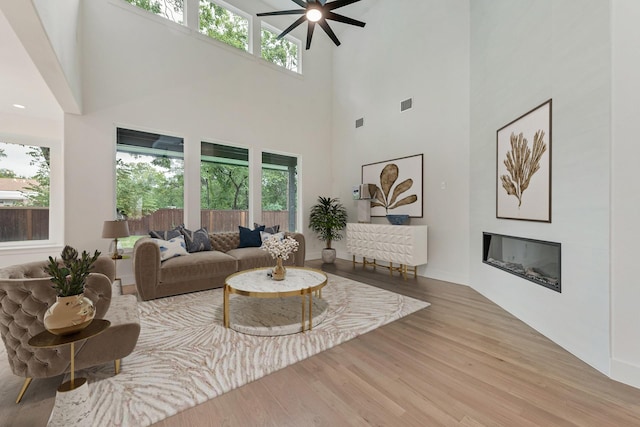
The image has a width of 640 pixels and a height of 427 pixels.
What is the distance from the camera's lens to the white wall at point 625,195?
1.86 m

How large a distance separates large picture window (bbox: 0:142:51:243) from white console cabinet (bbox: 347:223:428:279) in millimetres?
6040

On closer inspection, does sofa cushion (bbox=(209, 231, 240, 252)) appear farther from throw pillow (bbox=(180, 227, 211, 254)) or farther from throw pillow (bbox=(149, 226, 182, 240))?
throw pillow (bbox=(149, 226, 182, 240))

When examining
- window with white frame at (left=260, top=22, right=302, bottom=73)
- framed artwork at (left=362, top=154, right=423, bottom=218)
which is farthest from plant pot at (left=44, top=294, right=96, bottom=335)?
window with white frame at (left=260, top=22, right=302, bottom=73)

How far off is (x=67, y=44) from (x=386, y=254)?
17.4ft

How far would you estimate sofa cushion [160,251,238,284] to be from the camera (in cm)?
360

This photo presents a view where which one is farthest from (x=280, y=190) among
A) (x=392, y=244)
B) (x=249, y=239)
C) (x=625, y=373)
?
(x=625, y=373)

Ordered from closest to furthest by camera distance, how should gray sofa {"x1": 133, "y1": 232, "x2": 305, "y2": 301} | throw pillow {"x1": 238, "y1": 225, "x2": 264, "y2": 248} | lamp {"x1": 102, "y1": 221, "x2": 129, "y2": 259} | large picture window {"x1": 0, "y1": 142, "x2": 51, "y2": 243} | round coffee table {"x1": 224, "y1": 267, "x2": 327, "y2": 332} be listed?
round coffee table {"x1": 224, "y1": 267, "x2": 327, "y2": 332}
gray sofa {"x1": 133, "y1": 232, "x2": 305, "y2": 301}
lamp {"x1": 102, "y1": 221, "x2": 129, "y2": 259}
large picture window {"x1": 0, "y1": 142, "x2": 51, "y2": 243}
throw pillow {"x1": 238, "y1": 225, "x2": 264, "y2": 248}

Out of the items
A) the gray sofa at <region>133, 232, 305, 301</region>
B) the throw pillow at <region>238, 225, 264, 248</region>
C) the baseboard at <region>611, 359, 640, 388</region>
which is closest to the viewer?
the baseboard at <region>611, 359, 640, 388</region>

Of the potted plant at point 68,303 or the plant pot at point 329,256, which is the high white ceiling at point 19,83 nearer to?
A: the potted plant at point 68,303

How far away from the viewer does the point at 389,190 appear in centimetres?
555

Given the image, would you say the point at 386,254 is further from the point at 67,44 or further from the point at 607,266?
the point at 67,44

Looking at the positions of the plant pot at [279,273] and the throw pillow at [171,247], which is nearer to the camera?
the plant pot at [279,273]

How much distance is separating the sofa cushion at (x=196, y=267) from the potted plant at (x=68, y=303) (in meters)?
2.53

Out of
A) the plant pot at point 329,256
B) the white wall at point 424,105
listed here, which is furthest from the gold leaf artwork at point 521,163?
the plant pot at point 329,256
